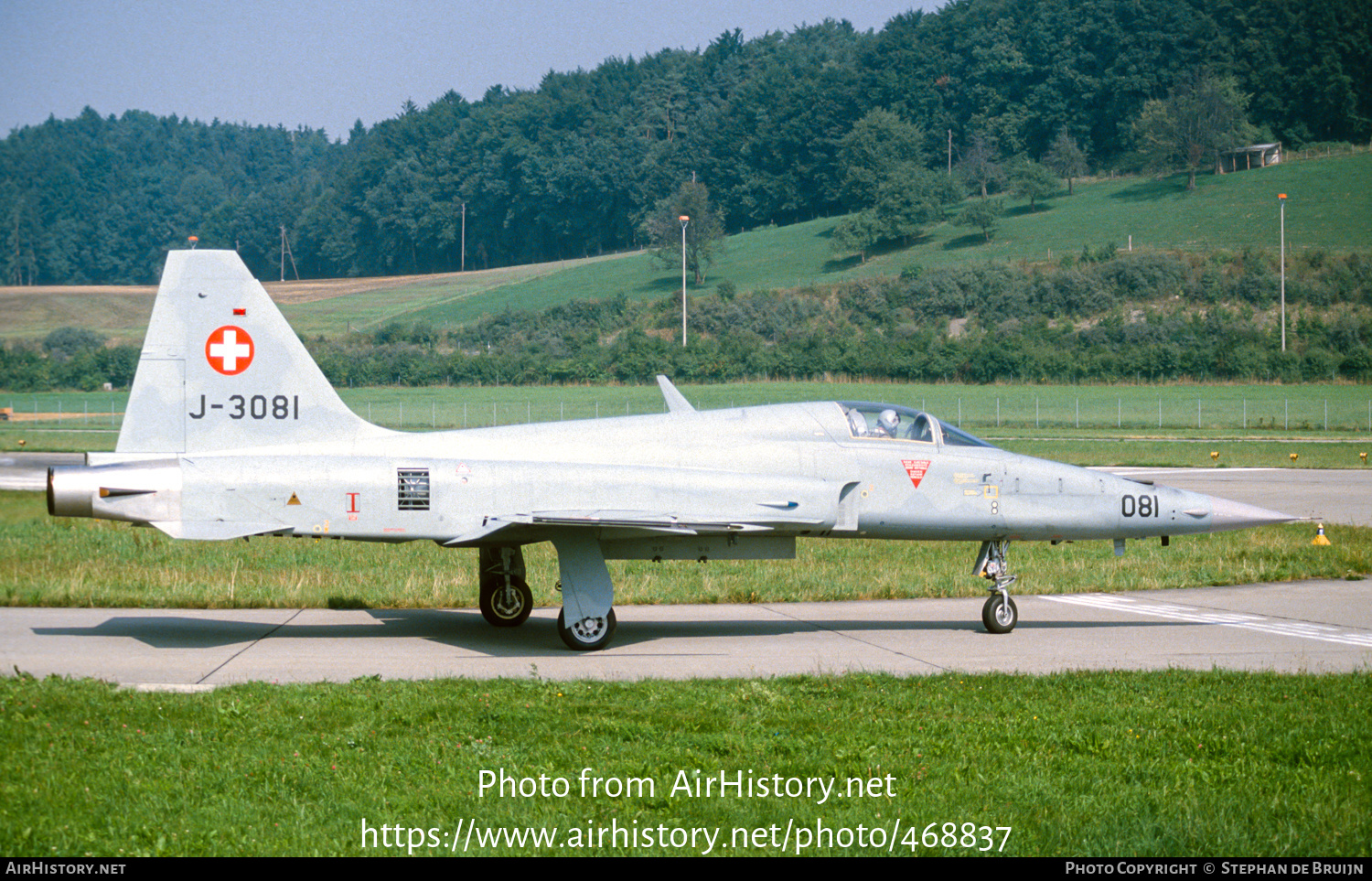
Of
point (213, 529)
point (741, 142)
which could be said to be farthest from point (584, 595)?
point (741, 142)

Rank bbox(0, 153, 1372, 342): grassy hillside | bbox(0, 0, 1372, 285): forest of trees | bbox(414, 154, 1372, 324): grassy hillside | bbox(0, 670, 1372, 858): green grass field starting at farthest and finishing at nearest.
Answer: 1. bbox(0, 0, 1372, 285): forest of trees
2. bbox(414, 154, 1372, 324): grassy hillside
3. bbox(0, 153, 1372, 342): grassy hillside
4. bbox(0, 670, 1372, 858): green grass field

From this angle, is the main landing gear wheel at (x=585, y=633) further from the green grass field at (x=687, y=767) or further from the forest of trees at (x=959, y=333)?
the forest of trees at (x=959, y=333)

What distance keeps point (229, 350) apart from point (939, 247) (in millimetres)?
113309

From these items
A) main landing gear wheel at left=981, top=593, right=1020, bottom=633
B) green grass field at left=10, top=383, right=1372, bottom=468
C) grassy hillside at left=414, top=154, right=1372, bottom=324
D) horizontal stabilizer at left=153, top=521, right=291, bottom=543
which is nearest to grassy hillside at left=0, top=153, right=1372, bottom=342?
grassy hillside at left=414, top=154, right=1372, bottom=324

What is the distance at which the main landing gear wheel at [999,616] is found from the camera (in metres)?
14.3

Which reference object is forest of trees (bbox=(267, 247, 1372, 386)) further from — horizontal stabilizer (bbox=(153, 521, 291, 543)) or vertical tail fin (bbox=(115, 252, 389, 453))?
horizontal stabilizer (bbox=(153, 521, 291, 543))

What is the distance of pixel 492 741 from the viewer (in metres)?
8.40

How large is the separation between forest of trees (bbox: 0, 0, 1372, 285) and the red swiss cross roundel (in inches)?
4863

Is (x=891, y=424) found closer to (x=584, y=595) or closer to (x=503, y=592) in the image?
(x=584, y=595)

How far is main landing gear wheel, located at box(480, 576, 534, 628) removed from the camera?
562 inches

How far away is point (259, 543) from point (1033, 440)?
1465 inches

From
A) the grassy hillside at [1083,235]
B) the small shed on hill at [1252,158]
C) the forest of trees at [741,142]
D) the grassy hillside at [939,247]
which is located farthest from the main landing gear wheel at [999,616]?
the small shed on hill at [1252,158]

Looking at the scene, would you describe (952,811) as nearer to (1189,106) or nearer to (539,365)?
(539,365)

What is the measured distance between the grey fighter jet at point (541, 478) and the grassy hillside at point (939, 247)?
8428cm
